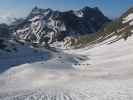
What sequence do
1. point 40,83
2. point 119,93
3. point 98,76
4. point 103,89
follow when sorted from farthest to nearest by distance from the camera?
1. point 98,76
2. point 40,83
3. point 103,89
4. point 119,93

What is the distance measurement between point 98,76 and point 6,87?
1287 centimetres

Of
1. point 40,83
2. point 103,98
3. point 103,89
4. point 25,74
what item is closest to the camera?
point 103,98

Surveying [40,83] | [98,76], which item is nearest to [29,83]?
[40,83]

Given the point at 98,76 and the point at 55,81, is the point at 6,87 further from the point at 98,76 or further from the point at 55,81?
the point at 98,76

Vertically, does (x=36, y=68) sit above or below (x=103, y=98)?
above

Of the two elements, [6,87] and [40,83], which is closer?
[6,87]

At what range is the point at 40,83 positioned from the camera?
120ft

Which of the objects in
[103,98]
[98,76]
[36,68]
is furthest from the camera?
[36,68]

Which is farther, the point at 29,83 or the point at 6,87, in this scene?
the point at 29,83

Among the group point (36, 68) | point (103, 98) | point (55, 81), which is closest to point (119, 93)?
point (103, 98)

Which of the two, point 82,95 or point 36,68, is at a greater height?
point 36,68

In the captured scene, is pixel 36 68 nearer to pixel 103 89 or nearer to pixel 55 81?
pixel 55 81

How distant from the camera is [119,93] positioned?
25.9 meters

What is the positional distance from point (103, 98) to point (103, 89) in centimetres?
476
